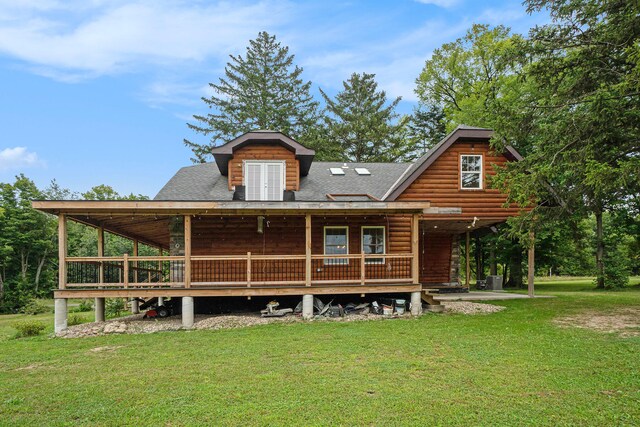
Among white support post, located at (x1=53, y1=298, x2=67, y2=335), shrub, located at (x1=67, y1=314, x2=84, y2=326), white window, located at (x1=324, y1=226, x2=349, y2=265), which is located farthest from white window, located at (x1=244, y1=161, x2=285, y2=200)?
shrub, located at (x1=67, y1=314, x2=84, y2=326)

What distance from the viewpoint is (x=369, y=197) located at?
15750 millimetres

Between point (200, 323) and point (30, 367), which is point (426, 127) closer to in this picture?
point (200, 323)

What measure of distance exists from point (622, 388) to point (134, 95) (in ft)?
92.4

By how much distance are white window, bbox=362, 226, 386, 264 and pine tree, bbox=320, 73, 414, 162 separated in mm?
19722

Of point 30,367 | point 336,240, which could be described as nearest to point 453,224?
point 336,240

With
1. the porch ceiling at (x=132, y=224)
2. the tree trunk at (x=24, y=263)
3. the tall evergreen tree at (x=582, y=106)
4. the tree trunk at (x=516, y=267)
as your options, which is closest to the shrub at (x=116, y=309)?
the porch ceiling at (x=132, y=224)

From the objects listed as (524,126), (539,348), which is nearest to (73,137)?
(524,126)

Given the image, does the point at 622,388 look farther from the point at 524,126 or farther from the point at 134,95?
the point at 134,95

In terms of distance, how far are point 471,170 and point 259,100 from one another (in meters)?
23.2

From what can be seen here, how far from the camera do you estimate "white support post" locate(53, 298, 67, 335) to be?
37.4ft

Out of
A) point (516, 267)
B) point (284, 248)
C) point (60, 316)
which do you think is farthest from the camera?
point (516, 267)

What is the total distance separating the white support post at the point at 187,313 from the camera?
11.6 metres

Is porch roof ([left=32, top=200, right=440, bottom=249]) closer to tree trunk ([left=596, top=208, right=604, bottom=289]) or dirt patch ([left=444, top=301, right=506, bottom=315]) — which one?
dirt patch ([left=444, top=301, right=506, bottom=315])

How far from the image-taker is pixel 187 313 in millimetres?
11641
